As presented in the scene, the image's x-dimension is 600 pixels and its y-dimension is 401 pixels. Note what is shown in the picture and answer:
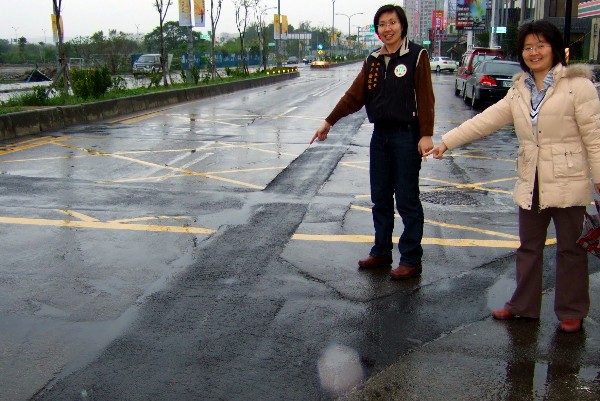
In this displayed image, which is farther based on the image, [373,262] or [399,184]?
[373,262]

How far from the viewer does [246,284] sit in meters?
5.20

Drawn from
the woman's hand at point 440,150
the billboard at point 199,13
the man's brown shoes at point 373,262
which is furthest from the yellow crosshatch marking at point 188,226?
the billboard at point 199,13

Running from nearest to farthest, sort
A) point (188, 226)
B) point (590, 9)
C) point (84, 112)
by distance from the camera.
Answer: point (188, 226) < point (84, 112) < point (590, 9)

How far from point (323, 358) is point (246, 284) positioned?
4.61 ft

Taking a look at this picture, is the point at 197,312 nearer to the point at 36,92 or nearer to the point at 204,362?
the point at 204,362

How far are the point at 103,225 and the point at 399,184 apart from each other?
3.24 meters

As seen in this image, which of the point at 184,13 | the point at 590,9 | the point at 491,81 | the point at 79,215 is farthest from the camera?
the point at 590,9

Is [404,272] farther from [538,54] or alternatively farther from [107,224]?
[107,224]

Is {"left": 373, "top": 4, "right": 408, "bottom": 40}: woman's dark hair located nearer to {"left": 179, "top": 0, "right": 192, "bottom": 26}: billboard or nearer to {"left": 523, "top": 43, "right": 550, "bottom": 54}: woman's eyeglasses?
{"left": 523, "top": 43, "right": 550, "bottom": 54}: woman's eyeglasses

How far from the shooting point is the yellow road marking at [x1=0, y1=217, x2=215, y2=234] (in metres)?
6.79

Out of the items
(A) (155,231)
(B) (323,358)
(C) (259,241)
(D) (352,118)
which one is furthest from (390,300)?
(D) (352,118)

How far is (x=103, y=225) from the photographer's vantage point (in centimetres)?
698

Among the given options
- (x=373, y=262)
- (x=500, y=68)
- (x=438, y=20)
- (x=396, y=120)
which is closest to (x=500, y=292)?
(x=373, y=262)

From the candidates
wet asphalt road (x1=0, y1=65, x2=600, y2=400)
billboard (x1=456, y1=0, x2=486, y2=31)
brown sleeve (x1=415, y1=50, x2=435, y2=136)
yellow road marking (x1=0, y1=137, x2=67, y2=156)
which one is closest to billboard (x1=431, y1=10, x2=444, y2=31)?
billboard (x1=456, y1=0, x2=486, y2=31)
